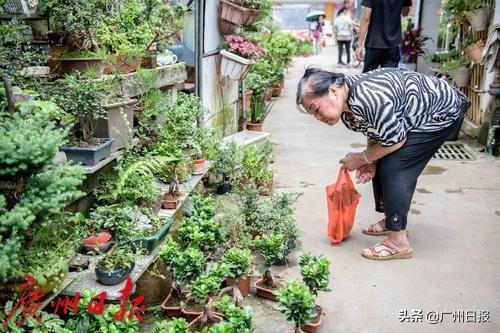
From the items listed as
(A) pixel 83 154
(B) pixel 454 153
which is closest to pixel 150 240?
(A) pixel 83 154

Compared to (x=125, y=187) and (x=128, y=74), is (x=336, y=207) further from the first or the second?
(x=128, y=74)

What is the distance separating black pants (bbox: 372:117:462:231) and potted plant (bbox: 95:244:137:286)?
5.93ft

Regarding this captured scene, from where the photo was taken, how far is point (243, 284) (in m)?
3.12

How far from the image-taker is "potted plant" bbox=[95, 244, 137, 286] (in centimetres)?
262

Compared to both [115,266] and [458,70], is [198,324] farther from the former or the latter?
[458,70]

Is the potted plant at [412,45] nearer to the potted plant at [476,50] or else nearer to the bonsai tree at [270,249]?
the potted plant at [476,50]

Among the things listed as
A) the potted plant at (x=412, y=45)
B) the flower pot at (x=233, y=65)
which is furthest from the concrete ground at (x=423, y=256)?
the potted plant at (x=412, y=45)

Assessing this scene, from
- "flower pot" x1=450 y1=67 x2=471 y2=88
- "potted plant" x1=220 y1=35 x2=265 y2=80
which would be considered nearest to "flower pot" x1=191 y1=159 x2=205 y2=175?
"potted plant" x1=220 y1=35 x2=265 y2=80

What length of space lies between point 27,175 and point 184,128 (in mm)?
2196

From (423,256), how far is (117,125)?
7.95ft

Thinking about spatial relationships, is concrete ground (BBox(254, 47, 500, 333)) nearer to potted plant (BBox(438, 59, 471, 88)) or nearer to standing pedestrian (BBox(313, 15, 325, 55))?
potted plant (BBox(438, 59, 471, 88))

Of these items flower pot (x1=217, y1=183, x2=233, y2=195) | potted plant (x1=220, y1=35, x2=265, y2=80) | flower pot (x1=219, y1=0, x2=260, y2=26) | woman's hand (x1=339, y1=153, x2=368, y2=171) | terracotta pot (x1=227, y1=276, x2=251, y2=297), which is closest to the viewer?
terracotta pot (x1=227, y1=276, x2=251, y2=297)

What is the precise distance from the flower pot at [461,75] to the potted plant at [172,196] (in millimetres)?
4964

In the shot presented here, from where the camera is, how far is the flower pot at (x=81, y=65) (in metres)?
3.34
